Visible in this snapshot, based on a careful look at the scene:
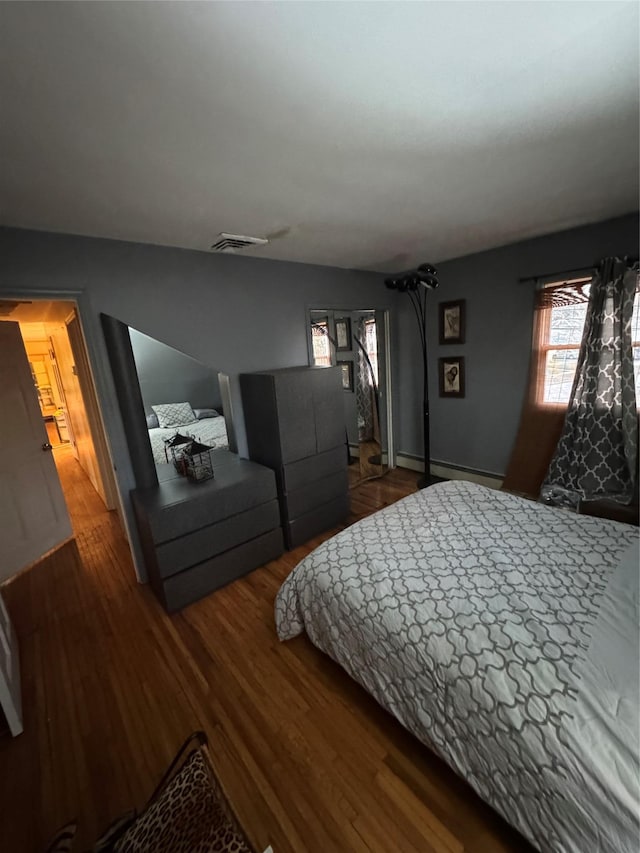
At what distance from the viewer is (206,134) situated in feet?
4.03

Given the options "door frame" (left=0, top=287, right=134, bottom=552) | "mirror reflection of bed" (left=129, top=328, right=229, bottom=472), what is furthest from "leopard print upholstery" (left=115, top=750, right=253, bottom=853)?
"mirror reflection of bed" (left=129, top=328, right=229, bottom=472)

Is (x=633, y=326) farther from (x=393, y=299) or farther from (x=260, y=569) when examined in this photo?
(x=260, y=569)

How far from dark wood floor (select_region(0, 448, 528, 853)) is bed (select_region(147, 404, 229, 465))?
3.53 feet

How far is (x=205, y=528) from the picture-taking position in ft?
7.39

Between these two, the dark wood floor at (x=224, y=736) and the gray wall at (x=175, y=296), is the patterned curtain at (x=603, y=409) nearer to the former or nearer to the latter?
the gray wall at (x=175, y=296)

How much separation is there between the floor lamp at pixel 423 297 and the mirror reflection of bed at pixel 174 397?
1.93 meters

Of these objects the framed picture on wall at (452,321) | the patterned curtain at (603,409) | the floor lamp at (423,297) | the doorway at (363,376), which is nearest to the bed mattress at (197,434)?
the doorway at (363,376)

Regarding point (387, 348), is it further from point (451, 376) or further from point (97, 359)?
point (97, 359)

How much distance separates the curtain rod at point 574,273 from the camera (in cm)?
245

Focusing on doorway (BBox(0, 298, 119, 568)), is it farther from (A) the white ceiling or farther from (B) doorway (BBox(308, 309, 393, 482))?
(B) doorway (BBox(308, 309, 393, 482))

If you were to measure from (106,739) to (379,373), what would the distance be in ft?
12.2

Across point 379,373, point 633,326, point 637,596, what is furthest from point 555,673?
point 379,373

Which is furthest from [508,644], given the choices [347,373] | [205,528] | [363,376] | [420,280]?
[347,373]

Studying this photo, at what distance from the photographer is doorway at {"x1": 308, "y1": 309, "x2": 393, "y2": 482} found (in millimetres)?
3839
